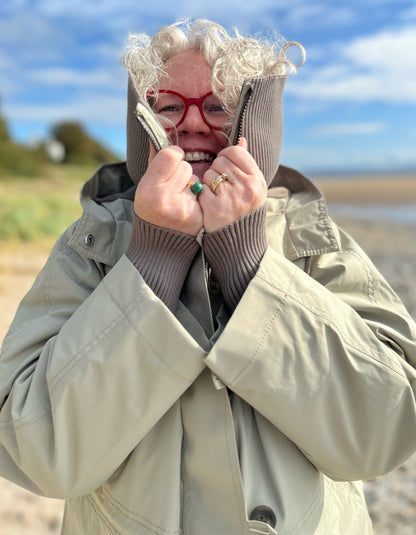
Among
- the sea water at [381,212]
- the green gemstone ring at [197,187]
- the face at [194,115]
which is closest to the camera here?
the green gemstone ring at [197,187]

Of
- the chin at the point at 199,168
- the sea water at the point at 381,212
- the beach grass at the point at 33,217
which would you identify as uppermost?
the chin at the point at 199,168

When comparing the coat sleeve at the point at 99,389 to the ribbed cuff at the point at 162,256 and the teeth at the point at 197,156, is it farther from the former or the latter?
the teeth at the point at 197,156

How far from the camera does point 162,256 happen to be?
1545mm

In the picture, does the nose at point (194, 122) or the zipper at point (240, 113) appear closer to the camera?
the zipper at point (240, 113)

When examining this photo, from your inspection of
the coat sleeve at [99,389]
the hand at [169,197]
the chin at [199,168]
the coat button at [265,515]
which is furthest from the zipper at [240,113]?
the coat button at [265,515]

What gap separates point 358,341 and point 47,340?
88 centimetres

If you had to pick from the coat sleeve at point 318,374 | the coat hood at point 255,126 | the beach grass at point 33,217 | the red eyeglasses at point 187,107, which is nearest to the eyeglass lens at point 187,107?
the red eyeglasses at point 187,107

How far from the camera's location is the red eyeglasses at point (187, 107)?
1786 millimetres

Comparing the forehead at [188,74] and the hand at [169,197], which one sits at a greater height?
the forehead at [188,74]

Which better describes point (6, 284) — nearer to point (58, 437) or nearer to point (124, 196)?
point (124, 196)

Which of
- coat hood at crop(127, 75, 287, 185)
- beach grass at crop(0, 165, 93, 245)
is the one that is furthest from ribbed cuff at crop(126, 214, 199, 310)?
beach grass at crop(0, 165, 93, 245)

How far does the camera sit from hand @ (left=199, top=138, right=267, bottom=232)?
1493 mm

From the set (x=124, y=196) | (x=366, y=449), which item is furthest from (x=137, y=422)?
(x=124, y=196)

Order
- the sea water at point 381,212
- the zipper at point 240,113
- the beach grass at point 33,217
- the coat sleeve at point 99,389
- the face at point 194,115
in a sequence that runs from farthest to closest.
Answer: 1. the sea water at point 381,212
2. the beach grass at point 33,217
3. the face at point 194,115
4. the zipper at point 240,113
5. the coat sleeve at point 99,389
